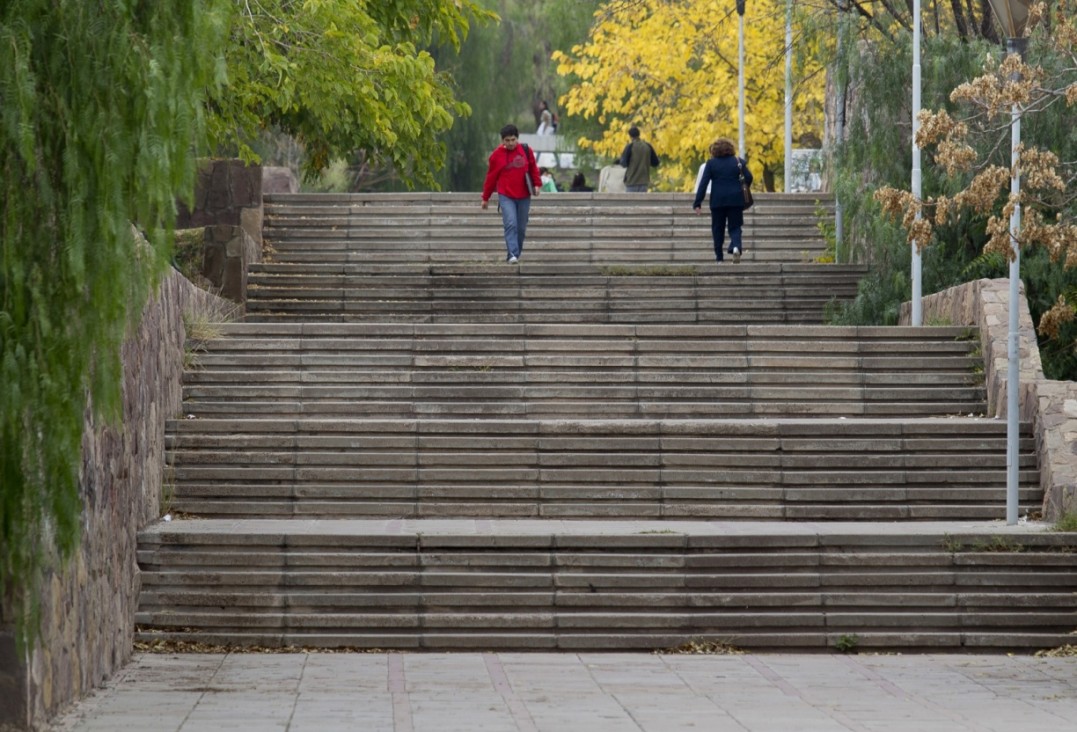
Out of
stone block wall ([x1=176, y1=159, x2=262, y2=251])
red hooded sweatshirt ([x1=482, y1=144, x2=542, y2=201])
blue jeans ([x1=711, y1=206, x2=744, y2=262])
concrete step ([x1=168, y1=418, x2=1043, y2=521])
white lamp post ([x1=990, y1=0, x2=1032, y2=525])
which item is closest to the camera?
white lamp post ([x1=990, y1=0, x2=1032, y2=525])

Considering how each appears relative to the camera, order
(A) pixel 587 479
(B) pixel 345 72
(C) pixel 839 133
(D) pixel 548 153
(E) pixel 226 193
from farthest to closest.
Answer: (D) pixel 548 153 < (C) pixel 839 133 < (E) pixel 226 193 < (B) pixel 345 72 < (A) pixel 587 479

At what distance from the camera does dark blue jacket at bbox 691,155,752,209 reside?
2008 centimetres

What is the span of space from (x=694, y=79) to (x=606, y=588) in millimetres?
25599

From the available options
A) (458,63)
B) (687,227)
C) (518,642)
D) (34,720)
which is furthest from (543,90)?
(34,720)

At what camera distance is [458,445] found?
13.9 m

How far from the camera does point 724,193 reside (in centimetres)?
2006

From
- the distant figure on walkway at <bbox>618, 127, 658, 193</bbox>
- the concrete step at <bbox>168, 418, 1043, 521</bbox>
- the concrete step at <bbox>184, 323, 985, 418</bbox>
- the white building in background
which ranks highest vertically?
the white building in background

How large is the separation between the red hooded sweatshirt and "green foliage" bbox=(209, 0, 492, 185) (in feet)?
1.90

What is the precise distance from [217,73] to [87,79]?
0.56m

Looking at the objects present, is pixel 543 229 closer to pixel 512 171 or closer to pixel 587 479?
pixel 512 171

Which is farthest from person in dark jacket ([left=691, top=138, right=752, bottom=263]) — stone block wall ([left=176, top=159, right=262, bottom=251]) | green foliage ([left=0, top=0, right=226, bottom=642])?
green foliage ([left=0, top=0, right=226, bottom=642])

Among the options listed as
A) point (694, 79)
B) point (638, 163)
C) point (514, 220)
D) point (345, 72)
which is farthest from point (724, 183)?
point (694, 79)

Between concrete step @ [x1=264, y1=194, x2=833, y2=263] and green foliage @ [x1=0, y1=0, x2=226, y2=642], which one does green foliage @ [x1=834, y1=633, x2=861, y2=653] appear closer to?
green foliage @ [x1=0, y1=0, x2=226, y2=642]

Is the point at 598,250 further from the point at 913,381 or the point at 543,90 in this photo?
the point at 543,90
